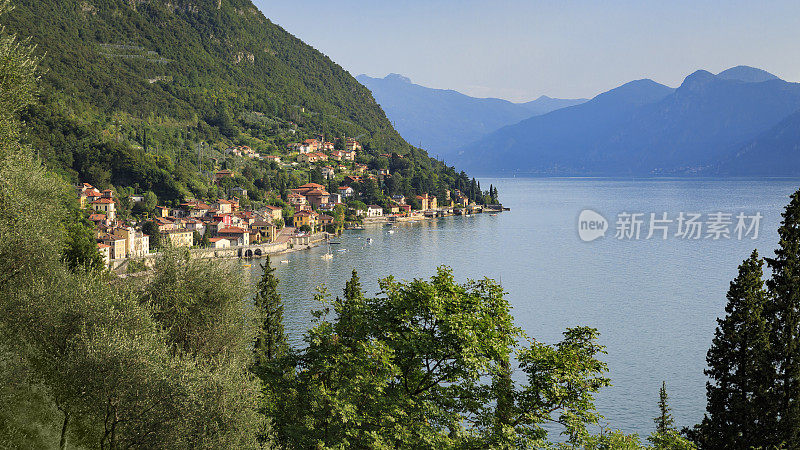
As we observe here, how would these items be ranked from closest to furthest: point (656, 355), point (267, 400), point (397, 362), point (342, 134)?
point (397, 362), point (267, 400), point (656, 355), point (342, 134)

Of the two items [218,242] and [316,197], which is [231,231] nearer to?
[218,242]

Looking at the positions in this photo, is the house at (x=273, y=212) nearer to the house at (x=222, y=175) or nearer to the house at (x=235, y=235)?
the house at (x=222, y=175)

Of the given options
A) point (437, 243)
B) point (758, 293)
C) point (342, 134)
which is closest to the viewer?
point (758, 293)

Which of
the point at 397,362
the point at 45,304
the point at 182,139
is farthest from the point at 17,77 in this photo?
the point at 182,139

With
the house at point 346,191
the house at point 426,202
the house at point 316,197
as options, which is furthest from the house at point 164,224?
the house at point 426,202

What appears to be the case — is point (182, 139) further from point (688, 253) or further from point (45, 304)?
point (45, 304)

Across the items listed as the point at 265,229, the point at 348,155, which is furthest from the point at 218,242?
the point at 348,155
